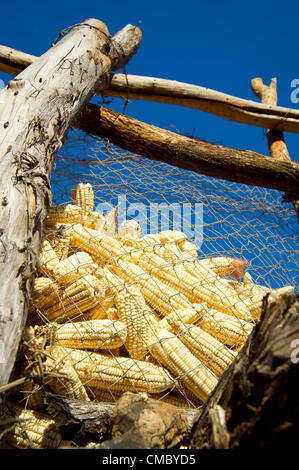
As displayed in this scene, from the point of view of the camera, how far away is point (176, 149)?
2857 mm

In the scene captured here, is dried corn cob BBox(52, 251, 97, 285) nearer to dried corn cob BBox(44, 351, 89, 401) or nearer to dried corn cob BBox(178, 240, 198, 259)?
dried corn cob BBox(44, 351, 89, 401)

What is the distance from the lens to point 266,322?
1277 millimetres

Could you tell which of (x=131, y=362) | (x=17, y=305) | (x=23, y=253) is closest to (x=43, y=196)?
(x=23, y=253)

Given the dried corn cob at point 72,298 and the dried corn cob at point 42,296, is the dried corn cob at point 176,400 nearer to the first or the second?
the dried corn cob at point 72,298

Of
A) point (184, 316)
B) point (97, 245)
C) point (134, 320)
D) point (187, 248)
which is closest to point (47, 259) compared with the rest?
point (97, 245)

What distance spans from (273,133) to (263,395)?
329cm

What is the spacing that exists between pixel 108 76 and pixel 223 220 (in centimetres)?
147

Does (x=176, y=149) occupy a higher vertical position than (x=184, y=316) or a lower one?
higher

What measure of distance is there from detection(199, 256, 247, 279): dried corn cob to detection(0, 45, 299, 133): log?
1.27 metres

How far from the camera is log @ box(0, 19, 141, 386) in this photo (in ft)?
4.94

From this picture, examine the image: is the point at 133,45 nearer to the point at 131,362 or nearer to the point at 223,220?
the point at 223,220

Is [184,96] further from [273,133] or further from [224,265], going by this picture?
[224,265]

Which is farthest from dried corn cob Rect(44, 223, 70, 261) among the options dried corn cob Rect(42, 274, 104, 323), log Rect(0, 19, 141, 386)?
log Rect(0, 19, 141, 386)
